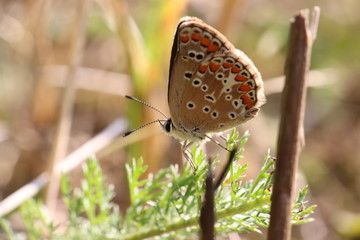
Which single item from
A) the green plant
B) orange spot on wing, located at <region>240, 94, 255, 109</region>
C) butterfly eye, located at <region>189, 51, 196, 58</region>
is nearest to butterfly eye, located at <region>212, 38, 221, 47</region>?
butterfly eye, located at <region>189, 51, 196, 58</region>

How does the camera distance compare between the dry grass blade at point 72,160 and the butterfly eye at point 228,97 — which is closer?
the butterfly eye at point 228,97

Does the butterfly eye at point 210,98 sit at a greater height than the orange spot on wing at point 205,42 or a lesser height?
lesser

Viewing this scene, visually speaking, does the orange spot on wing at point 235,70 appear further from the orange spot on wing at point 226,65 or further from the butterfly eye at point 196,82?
the butterfly eye at point 196,82

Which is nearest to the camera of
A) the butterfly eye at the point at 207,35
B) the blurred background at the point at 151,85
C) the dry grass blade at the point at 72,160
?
the butterfly eye at the point at 207,35

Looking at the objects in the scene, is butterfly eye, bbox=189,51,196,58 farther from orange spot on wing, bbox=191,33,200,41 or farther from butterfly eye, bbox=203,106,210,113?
butterfly eye, bbox=203,106,210,113

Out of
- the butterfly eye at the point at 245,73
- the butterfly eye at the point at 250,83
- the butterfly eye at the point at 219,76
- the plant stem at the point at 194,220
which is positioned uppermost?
the butterfly eye at the point at 245,73

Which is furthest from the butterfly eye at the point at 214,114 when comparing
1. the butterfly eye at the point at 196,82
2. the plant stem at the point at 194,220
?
the plant stem at the point at 194,220

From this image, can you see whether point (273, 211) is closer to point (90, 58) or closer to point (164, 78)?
point (164, 78)
